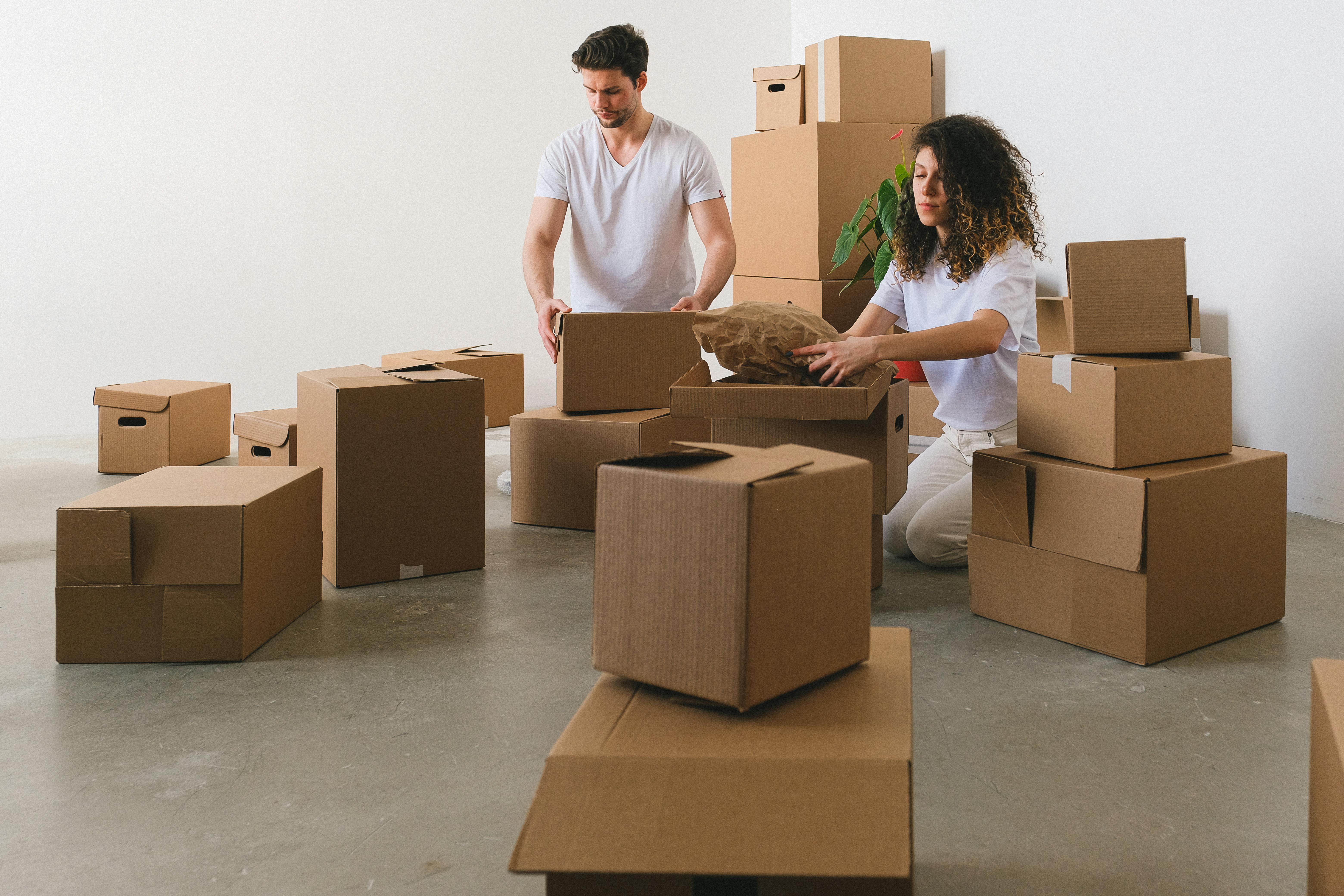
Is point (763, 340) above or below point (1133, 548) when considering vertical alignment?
above

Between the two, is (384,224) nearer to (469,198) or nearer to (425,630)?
(469,198)

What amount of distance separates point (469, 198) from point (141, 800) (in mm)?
4067

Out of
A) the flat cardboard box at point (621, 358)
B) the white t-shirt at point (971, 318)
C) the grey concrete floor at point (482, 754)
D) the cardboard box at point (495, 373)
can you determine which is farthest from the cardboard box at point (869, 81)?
the grey concrete floor at point (482, 754)

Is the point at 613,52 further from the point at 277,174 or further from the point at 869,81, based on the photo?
the point at 277,174

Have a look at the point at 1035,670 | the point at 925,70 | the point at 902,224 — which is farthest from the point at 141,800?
the point at 925,70

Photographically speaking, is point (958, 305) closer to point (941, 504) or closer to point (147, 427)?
point (941, 504)

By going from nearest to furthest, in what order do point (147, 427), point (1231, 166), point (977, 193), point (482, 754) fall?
point (482, 754) → point (977, 193) → point (1231, 166) → point (147, 427)

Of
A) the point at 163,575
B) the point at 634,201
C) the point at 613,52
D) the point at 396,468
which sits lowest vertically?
the point at 163,575

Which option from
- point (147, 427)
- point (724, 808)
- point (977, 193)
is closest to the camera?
point (724, 808)

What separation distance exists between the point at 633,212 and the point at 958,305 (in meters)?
1.11

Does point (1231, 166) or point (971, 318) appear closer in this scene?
point (971, 318)

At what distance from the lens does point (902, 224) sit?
7.93 ft

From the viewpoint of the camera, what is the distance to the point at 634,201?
3066mm

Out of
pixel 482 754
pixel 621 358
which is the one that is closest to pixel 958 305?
pixel 621 358
